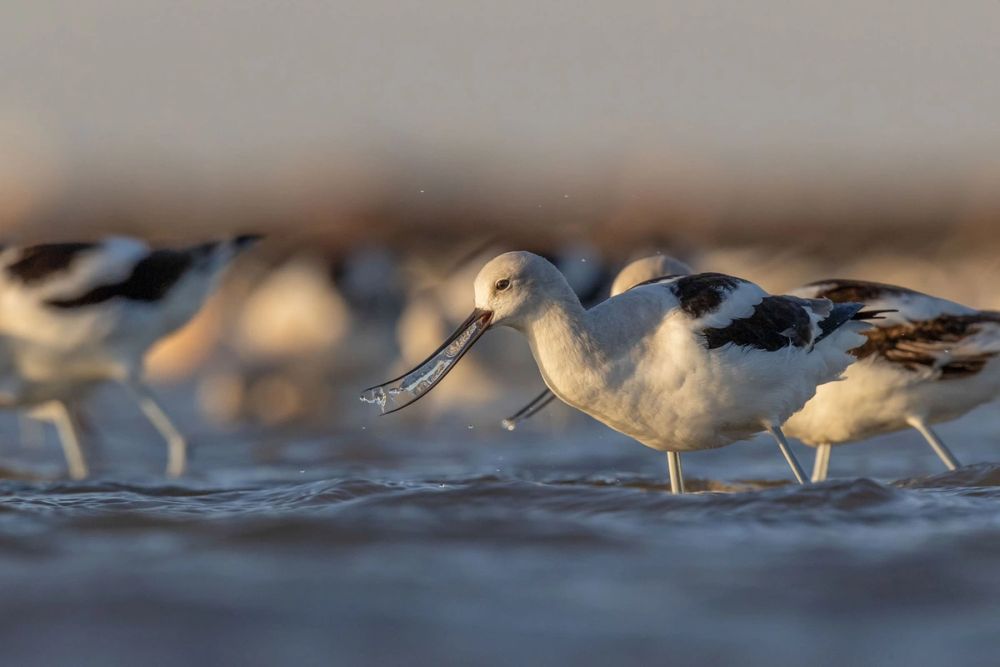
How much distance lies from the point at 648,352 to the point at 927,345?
7.31 ft

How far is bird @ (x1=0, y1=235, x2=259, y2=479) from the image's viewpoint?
354 inches

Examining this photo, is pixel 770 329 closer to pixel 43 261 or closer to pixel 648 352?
pixel 648 352

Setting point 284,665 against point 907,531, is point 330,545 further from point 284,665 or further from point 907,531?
point 907,531

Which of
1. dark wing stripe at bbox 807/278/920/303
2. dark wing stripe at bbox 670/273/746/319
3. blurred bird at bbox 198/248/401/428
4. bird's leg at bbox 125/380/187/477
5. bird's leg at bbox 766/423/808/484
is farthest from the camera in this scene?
blurred bird at bbox 198/248/401/428

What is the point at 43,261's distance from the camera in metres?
9.12

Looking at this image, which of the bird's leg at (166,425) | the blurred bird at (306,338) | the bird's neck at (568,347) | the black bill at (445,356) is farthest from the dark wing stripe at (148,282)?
the blurred bird at (306,338)

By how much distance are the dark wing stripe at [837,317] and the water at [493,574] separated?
31.4 inches

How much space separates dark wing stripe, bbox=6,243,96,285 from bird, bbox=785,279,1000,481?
4.58 metres

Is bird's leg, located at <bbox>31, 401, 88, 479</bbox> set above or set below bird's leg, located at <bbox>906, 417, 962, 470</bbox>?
above

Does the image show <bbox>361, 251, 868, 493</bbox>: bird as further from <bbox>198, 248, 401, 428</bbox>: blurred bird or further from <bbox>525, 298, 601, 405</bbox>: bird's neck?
<bbox>198, 248, 401, 428</bbox>: blurred bird

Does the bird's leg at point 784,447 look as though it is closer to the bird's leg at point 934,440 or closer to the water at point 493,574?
the water at point 493,574

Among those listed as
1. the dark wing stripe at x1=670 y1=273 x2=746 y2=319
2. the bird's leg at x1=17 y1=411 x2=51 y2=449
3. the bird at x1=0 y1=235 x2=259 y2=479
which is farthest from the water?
the bird's leg at x1=17 y1=411 x2=51 y2=449

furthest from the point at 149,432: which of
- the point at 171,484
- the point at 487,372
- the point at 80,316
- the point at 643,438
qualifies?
the point at 643,438

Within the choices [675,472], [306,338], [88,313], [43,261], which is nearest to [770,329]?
[675,472]
